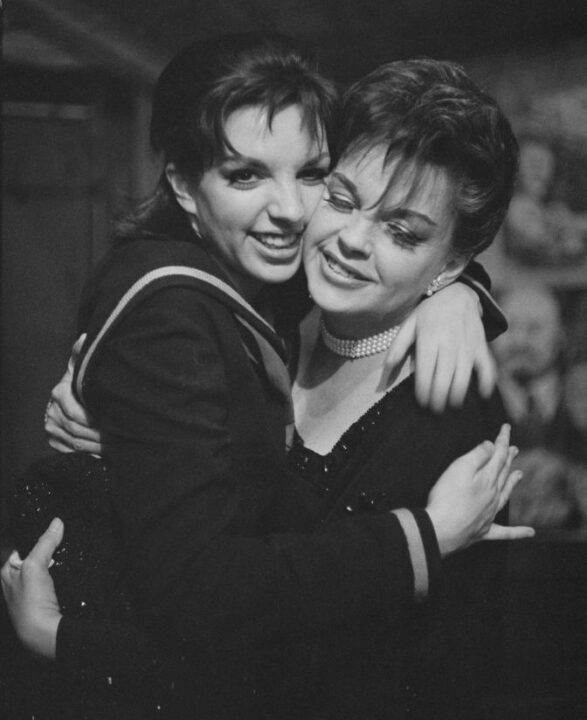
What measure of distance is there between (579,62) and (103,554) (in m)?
1.97

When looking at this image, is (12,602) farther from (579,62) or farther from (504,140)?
(579,62)

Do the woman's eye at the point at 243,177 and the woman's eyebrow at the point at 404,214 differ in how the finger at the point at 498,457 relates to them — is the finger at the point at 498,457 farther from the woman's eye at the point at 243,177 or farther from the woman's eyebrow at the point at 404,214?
the woman's eye at the point at 243,177

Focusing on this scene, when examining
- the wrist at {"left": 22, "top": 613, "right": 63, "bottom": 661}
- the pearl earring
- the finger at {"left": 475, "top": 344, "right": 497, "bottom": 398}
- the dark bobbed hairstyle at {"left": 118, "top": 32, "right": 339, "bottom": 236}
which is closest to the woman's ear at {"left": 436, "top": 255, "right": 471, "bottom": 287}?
the pearl earring

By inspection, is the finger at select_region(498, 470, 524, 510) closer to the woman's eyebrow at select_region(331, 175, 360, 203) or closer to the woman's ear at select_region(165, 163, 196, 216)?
the woman's eyebrow at select_region(331, 175, 360, 203)

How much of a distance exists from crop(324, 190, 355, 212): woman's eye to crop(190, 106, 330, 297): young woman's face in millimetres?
13

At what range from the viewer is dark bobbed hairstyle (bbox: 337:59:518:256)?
37.4 inches

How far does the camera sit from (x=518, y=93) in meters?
2.36

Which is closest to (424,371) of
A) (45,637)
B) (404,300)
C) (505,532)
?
(404,300)

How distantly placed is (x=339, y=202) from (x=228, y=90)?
18 centimetres

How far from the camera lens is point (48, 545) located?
0.96 m

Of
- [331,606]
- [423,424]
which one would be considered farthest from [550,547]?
[331,606]

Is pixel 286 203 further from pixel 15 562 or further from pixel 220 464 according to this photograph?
pixel 15 562

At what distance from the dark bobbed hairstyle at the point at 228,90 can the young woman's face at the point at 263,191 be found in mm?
12

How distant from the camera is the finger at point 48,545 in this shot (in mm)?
956
